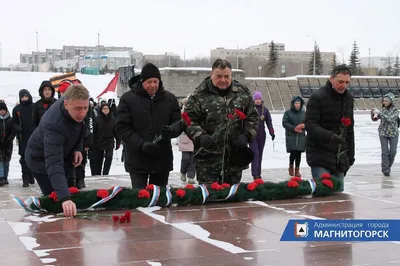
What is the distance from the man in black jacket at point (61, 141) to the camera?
208 inches

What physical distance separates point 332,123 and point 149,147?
209 centimetres

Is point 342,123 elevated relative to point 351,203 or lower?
elevated

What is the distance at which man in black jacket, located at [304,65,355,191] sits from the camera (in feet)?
21.9

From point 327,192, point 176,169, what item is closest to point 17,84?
point 176,169

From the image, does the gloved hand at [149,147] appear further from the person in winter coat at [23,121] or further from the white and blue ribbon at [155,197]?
the person in winter coat at [23,121]

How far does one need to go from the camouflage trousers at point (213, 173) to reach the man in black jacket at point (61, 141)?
133 centimetres

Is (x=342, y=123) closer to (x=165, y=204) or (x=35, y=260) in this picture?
(x=165, y=204)

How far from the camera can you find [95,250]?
4.58 metres

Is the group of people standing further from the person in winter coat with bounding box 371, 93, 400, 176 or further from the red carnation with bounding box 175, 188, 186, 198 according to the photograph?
the person in winter coat with bounding box 371, 93, 400, 176

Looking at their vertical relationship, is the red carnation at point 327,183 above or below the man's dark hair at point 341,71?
below

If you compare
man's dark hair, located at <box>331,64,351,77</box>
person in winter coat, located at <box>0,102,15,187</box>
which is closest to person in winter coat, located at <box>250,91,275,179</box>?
person in winter coat, located at <box>0,102,15,187</box>

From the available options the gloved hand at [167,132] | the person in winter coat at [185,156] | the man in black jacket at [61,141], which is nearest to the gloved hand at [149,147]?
the gloved hand at [167,132]

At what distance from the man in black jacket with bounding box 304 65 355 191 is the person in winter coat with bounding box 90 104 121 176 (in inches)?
234

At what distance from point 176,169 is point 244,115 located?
26.0 ft
